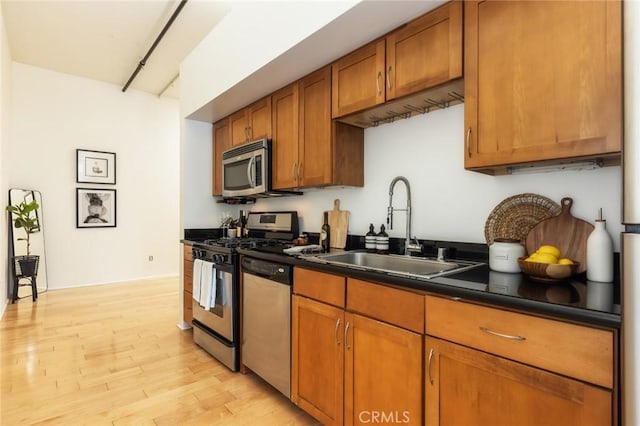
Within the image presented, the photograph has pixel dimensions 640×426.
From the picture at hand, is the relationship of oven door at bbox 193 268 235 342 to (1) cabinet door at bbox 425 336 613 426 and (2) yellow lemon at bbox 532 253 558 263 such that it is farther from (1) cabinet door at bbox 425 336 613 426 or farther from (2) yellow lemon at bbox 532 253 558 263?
(2) yellow lemon at bbox 532 253 558 263

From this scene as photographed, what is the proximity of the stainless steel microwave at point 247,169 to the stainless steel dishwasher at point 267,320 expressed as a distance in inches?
29.9

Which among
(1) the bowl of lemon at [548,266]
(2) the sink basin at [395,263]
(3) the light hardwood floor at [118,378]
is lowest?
(3) the light hardwood floor at [118,378]

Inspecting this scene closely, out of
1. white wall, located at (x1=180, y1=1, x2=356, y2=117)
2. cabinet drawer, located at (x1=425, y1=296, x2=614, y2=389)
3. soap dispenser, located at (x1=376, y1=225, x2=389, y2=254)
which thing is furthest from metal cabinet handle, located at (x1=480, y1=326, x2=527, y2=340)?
white wall, located at (x1=180, y1=1, x2=356, y2=117)

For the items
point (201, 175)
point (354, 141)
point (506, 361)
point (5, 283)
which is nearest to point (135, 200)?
point (5, 283)

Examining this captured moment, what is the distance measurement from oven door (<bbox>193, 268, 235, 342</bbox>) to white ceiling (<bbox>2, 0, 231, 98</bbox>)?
8.59ft

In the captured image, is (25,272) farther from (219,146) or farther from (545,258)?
(545,258)

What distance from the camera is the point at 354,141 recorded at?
2449 mm

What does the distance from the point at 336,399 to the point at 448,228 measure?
3.69ft

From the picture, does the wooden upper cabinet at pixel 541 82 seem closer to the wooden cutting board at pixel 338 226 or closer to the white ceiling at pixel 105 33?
the wooden cutting board at pixel 338 226

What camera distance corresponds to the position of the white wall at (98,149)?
4.98m

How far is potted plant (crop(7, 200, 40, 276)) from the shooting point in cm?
446

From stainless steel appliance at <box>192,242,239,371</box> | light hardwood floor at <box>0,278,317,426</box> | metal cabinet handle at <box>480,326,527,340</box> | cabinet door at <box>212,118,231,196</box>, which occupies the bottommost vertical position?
light hardwood floor at <box>0,278,317,426</box>

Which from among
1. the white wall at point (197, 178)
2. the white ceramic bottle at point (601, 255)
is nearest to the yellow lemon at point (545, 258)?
the white ceramic bottle at point (601, 255)

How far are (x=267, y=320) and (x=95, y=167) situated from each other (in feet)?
15.8
